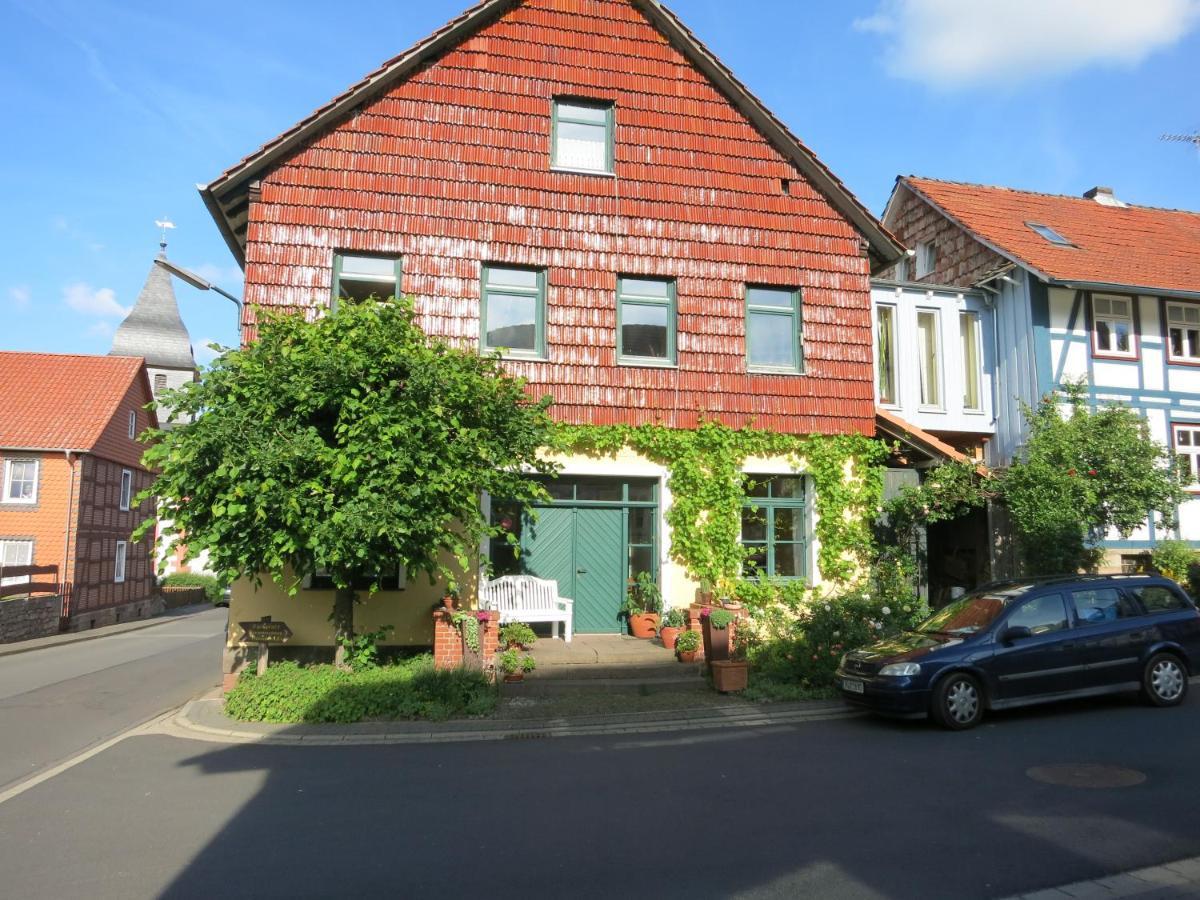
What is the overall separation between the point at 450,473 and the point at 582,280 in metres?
5.12

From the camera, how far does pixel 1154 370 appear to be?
670 inches

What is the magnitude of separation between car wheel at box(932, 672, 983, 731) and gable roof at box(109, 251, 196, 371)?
5956cm

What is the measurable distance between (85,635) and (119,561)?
713 cm

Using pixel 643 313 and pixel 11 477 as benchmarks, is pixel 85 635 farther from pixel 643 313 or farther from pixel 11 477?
pixel 643 313

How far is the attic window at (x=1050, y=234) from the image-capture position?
1820cm

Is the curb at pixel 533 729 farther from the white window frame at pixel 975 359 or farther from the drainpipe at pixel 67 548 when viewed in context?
the drainpipe at pixel 67 548

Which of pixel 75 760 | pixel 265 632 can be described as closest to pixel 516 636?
pixel 265 632

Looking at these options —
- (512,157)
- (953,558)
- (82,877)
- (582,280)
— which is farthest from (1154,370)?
(82,877)

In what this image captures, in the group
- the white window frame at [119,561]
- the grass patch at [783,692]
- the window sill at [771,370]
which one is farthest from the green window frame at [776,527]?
the white window frame at [119,561]

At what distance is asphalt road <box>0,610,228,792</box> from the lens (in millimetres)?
9070

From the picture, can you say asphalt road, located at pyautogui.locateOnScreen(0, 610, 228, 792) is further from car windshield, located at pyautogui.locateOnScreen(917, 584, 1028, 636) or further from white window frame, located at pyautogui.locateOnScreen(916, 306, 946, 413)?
white window frame, located at pyautogui.locateOnScreen(916, 306, 946, 413)

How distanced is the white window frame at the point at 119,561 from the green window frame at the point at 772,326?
1086 inches

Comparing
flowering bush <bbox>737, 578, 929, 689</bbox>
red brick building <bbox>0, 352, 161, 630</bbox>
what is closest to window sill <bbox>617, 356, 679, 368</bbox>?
flowering bush <bbox>737, 578, 929, 689</bbox>

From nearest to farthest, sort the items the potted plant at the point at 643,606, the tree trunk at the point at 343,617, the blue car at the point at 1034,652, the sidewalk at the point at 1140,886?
the sidewalk at the point at 1140,886 < the blue car at the point at 1034,652 < the tree trunk at the point at 343,617 < the potted plant at the point at 643,606
